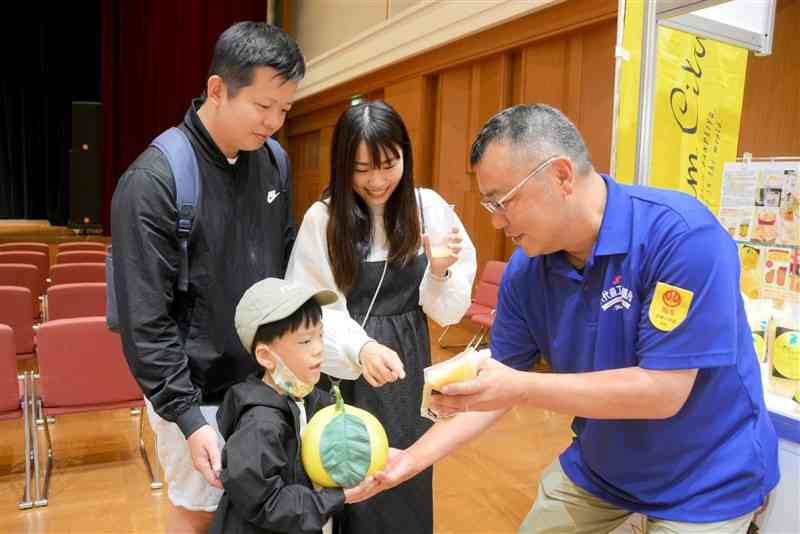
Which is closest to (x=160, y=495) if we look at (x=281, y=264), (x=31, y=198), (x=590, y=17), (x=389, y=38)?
(x=281, y=264)

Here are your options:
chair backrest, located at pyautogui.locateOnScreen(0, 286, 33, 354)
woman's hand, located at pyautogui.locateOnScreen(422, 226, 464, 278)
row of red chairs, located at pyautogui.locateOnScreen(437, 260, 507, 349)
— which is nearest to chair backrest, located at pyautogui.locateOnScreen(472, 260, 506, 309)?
row of red chairs, located at pyautogui.locateOnScreen(437, 260, 507, 349)

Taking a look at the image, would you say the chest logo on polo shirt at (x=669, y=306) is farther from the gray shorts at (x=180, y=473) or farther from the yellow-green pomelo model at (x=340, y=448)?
the gray shorts at (x=180, y=473)

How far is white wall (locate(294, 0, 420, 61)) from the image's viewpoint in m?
8.50

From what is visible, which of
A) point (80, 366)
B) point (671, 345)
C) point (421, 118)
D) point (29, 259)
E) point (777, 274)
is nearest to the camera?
point (671, 345)

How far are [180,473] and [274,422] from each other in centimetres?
46

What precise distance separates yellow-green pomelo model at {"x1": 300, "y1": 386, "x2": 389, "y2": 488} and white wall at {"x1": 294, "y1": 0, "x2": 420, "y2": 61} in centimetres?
676

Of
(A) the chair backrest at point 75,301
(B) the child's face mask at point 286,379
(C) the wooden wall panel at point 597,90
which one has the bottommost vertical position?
(A) the chair backrest at point 75,301

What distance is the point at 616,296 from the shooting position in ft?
4.99

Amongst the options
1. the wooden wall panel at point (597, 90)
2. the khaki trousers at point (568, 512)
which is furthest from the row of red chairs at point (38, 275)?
the khaki trousers at point (568, 512)

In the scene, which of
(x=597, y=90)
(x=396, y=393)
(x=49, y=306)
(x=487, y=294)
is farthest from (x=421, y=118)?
(x=396, y=393)

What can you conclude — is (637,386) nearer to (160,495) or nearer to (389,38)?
(160,495)

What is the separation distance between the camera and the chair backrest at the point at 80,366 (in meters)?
3.27

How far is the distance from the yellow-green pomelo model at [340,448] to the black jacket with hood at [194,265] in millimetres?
311

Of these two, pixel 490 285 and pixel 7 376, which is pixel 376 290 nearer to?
pixel 7 376
